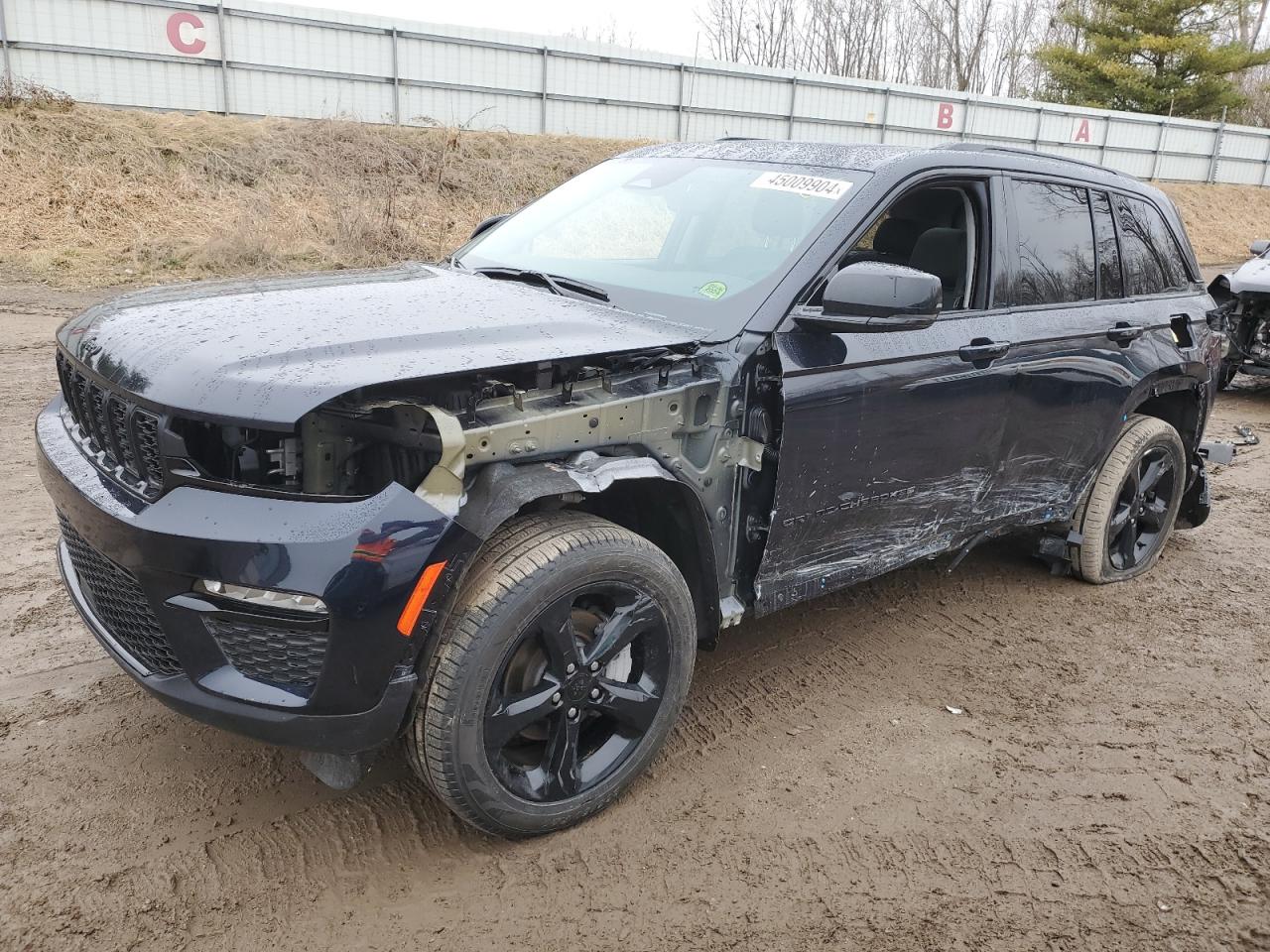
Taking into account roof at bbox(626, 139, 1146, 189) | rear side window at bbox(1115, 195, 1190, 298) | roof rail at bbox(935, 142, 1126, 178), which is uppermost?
roof rail at bbox(935, 142, 1126, 178)

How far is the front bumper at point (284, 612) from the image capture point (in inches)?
87.3

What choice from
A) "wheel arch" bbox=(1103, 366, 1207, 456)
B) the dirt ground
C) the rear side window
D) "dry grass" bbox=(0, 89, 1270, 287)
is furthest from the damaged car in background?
"dry grass" bbox=(0, 89, 1270, 287)

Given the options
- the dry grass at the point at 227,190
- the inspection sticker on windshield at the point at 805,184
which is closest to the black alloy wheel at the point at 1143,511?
the inspection sticker on windshield at the point at 805,184

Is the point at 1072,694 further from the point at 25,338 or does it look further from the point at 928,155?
the point at 25,338

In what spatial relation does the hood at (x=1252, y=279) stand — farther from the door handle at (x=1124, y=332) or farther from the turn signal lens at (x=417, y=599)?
the turn signal lens at (x=417, y=599)

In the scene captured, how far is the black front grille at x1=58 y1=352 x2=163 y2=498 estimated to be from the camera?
2.40 m

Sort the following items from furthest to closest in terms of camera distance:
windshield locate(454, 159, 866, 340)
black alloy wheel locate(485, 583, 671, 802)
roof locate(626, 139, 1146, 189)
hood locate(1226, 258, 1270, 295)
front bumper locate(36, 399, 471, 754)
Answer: hood locate(1226, 258, 1270, 295) → roof locate(626, 139, 1146, 189) → windshield locate(454, 159, 866, 340) → black alloy wheel locate(485, 583, 671, 802) → front bumper locate(36, 399, 471, 754)

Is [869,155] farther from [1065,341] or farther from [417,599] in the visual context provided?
[417,599]

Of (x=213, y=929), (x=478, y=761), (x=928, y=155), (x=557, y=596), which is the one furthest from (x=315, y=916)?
(x=928, y=155)

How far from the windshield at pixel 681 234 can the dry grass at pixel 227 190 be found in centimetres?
998

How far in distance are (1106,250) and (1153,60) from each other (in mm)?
35228

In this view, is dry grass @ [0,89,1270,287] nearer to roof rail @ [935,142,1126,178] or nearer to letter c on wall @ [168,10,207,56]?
letter c on wall @ [168,10,207,56]

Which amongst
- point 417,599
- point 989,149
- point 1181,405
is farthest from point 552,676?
point 1181,405

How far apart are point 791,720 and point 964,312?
64.7 inches
